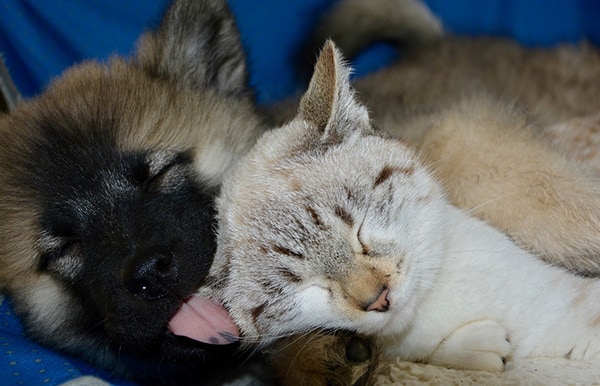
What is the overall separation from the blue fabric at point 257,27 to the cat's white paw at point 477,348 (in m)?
1.01

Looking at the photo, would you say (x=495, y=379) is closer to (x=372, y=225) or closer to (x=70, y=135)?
(x=372, y=225)

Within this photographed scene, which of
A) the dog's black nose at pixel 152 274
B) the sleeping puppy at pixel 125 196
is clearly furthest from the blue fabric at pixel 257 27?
the dog's black nose at pixel 152 274

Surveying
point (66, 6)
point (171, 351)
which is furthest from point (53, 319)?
point (66, 6)

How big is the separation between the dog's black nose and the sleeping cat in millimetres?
75

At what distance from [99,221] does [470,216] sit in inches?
30.5

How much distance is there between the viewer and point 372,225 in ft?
4.17

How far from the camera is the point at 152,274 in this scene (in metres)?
1.34

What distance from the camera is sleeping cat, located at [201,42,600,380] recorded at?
1250 mm

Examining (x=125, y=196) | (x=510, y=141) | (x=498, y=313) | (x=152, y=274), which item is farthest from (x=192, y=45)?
(x=498, y=313)

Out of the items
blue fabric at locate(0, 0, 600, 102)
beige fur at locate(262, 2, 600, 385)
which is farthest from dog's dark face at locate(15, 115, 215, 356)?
blue fabric at locate(0, 0, 600, 102)

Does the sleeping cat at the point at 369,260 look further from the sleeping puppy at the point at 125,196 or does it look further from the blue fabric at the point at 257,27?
the blue fabric at the point at 257,27

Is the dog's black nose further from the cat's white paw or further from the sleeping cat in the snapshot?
the cat's white paw

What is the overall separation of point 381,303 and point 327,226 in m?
0.17

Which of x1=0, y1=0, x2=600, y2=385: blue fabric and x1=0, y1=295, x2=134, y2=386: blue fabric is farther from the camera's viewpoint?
x1=0, y1=0, x2=600, y2=385: blue fabric
